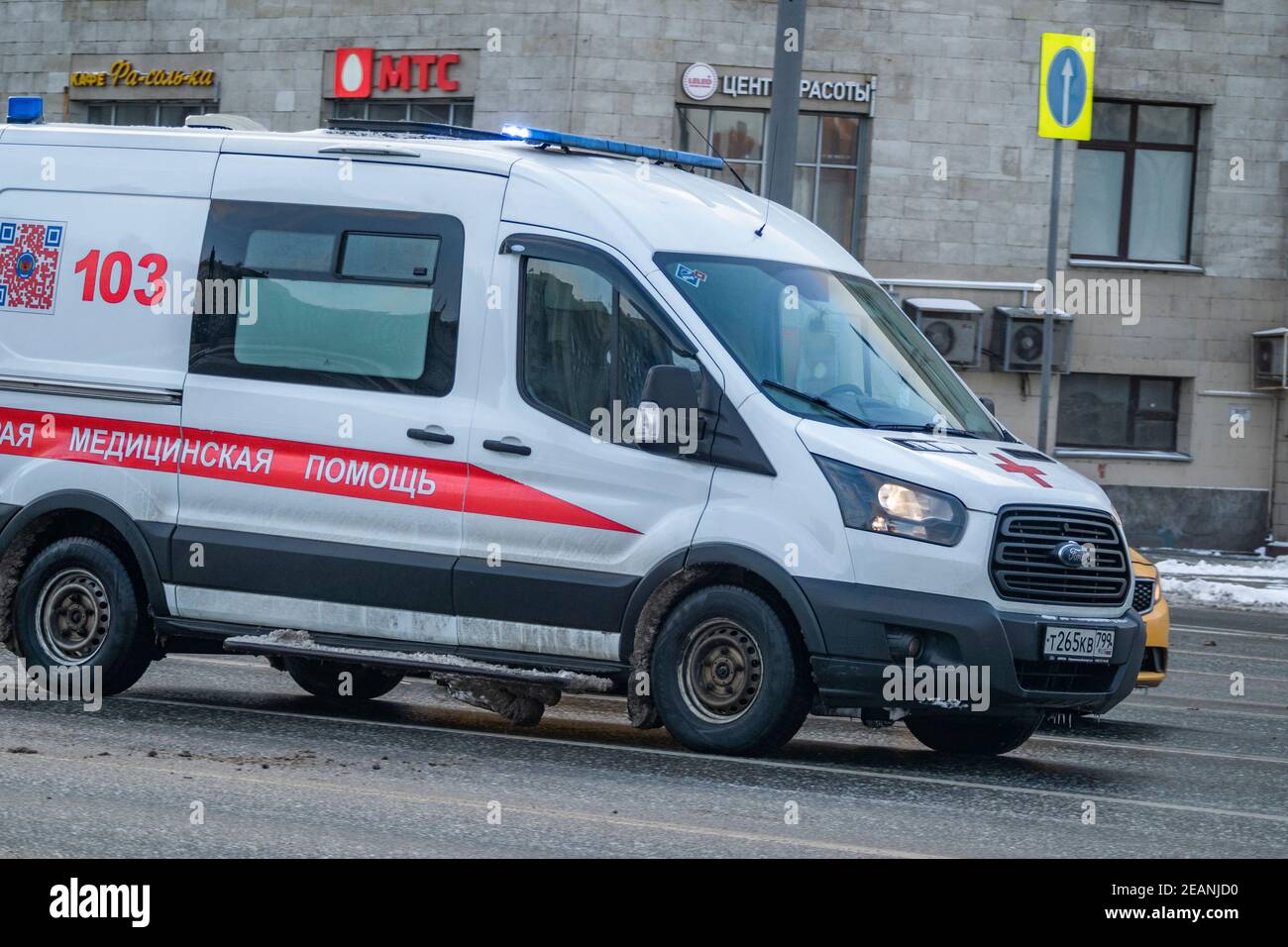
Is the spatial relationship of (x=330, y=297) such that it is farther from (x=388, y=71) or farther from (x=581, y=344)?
(x=388, y=71)

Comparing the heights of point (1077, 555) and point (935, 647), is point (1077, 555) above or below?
above

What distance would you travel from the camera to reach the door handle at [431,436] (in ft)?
28.2

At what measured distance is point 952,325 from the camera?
24.4m

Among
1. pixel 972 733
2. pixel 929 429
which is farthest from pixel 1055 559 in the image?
pixel 972 733

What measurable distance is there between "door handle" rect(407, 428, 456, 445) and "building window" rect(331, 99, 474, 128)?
1643 cm

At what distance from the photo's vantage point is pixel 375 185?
29.7ft

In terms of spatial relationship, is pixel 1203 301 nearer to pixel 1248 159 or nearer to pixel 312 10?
pixel 1248 159

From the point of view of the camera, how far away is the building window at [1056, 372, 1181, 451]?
25.2 m

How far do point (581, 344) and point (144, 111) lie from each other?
19.8 m

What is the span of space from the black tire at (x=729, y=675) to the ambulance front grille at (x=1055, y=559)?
92 centimetres
